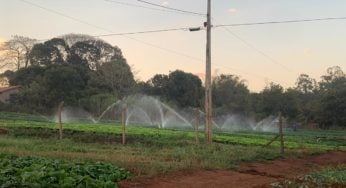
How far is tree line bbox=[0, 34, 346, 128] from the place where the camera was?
73812mm

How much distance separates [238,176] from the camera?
18188 millimetres

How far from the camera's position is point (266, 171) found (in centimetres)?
2069

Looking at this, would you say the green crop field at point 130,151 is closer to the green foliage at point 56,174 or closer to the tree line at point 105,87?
the green foliage at point 56,174

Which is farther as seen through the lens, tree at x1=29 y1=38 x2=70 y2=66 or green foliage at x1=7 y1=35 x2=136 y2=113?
tree at x1=29 y1=38 x2=70 y2=66

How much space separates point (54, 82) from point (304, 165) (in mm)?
54500

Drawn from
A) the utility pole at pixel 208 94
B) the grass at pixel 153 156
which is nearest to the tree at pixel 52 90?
the utility pole at pixel 208 94

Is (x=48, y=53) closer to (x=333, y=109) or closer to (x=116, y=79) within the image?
(x=116, y=79)

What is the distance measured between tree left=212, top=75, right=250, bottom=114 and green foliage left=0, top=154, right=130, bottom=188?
7090 cm

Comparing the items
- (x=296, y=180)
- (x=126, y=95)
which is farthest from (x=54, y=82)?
(x=296, y=180)

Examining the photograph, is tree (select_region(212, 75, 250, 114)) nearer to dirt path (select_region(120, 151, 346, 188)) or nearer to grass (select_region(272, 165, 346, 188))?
dirt path (select_region(120, 151, 346, 188))

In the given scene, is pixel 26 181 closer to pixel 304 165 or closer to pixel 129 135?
pixel 304 165

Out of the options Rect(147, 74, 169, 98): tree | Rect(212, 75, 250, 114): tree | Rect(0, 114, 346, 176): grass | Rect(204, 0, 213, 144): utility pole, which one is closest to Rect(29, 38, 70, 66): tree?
Rect(147, 74, 169, 98): tree

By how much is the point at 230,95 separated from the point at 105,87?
26040 mm

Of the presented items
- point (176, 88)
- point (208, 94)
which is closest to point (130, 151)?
point (208, 94)
